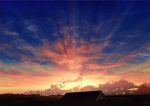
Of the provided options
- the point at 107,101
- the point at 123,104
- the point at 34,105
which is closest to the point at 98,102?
the point at 107,101

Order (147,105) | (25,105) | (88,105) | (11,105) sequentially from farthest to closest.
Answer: (11,105)
(25,105)
(147,105)
(88,105)

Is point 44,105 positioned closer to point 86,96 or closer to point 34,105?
point 34,105

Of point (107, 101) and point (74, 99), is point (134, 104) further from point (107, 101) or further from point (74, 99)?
point (74, 99)

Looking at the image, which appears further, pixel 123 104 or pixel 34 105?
pixel 34 105

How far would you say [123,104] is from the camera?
5400 centimetres

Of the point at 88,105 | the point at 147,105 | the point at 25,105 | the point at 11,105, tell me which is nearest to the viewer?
the point at 88,105

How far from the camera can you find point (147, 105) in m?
56.8

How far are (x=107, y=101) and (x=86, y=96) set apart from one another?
15.5ft

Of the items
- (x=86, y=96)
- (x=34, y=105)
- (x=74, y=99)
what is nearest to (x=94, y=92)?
(x=86, y=96)

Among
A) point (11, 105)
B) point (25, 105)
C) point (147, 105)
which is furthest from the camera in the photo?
point (11, 105)

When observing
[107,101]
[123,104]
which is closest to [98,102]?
[107,101]

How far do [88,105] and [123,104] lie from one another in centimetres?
780

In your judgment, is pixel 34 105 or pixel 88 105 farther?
pixel 34 105

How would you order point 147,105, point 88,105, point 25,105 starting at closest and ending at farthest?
1. point 88,105
2. point 147,105
3. point 25,105
